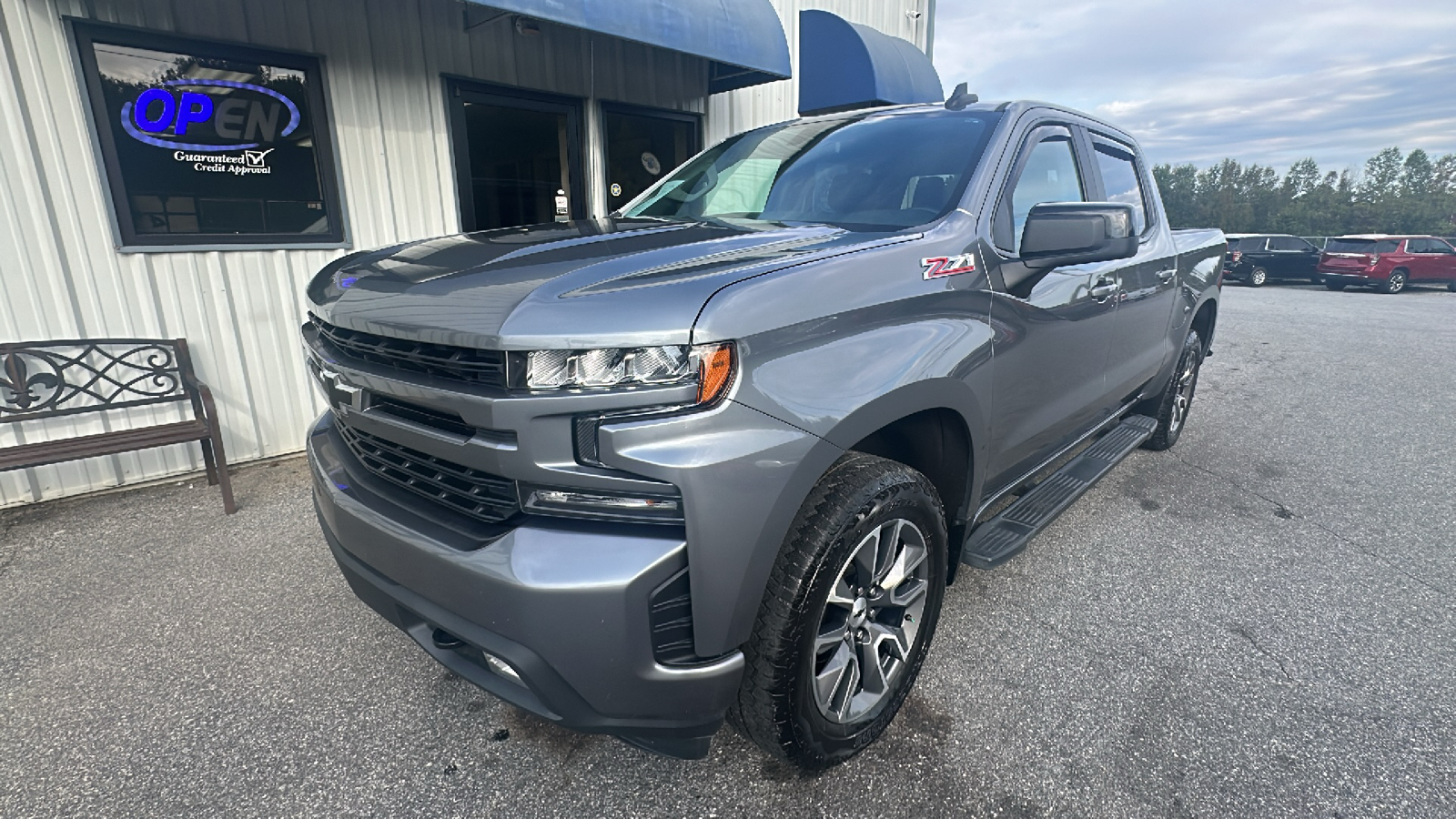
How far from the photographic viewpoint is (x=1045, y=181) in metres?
2.72

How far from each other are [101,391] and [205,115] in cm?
178

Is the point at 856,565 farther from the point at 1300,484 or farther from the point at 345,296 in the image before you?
the point at 1300,484

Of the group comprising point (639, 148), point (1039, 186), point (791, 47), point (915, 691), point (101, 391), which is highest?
point (791, 47)

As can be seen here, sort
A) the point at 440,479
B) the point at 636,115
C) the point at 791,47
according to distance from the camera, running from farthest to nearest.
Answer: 1. the point at 791,47
2. the point at 636,115
3. the point at 440,479

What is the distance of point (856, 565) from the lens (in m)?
1.89

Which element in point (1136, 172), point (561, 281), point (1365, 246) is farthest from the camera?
point (1365, 246)

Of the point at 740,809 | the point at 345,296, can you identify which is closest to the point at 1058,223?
the point at 740,809

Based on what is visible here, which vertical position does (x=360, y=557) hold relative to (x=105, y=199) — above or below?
below

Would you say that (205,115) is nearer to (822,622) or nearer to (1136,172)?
(822,622)

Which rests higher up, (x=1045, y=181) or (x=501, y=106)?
(x=501, y=106)

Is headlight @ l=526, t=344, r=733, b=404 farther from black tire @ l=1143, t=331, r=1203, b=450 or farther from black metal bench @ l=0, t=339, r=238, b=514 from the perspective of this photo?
black tire @ l=1143, t=331, r=1203, b=450

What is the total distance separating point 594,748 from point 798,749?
0.66 metres

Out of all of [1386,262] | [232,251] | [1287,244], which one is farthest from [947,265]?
[1287,244]

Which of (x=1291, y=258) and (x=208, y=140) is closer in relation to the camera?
(x=208, y=140)
